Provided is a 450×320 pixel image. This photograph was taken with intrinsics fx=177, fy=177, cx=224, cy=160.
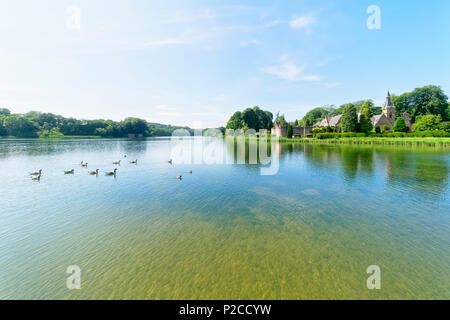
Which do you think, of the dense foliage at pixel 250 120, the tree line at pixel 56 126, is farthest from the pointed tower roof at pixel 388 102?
the tree line at pixel 56 126

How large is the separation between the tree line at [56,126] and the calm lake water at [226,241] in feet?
369

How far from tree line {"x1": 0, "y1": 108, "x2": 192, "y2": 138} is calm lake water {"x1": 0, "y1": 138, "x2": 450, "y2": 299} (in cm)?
11241

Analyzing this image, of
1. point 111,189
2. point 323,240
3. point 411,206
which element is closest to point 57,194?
point 111,189

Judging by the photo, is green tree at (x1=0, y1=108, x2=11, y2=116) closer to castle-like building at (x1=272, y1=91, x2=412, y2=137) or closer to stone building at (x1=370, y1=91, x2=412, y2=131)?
castle-like building at (x1=272, y1=91, x2=412, y2=137)

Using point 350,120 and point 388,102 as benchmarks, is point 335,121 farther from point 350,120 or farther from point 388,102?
point 388,102

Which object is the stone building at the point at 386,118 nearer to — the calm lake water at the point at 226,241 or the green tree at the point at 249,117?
the green tree at the point at 249,117

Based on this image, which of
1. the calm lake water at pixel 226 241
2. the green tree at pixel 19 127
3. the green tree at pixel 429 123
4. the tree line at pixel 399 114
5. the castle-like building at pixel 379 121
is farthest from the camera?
the green tree at pixel 19 127

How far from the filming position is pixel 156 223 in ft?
27.5

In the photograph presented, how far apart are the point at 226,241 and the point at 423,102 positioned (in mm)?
110535

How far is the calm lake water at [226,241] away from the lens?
190 inches

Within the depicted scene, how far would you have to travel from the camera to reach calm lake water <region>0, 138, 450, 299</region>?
4.82m

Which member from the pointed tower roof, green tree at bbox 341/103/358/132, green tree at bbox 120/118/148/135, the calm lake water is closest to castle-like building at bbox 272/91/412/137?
the pointed tower roof
